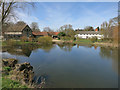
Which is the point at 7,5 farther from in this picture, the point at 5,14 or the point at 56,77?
the point at 56,77

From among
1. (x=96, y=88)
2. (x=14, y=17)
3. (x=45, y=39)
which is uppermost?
(x=14, y=17)

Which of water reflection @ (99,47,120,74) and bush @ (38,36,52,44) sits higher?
bush @ (38,36,52,44)

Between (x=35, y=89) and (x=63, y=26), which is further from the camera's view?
(x=63, y=26)

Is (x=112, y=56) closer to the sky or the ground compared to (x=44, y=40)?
closer to the ground

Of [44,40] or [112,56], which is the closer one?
[112,56]

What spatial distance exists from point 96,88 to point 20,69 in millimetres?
4375

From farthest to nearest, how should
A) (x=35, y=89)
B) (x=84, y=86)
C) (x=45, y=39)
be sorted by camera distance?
(x=45, y=39) → (x=84, y=86) → (x=35, y=89)

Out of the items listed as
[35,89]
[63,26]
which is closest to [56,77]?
[35,89]

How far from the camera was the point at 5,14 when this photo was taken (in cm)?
692

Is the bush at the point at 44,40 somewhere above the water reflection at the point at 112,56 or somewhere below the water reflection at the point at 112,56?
above

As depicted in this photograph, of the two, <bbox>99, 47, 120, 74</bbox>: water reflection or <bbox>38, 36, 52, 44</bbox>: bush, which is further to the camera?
<bbox>38, 36, 52, 44</bbox>: bush


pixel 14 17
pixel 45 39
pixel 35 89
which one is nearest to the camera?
pixel 35 89

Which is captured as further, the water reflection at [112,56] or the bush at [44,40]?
the bush at [44,40]

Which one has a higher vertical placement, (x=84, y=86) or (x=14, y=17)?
(x=14, y=17)
